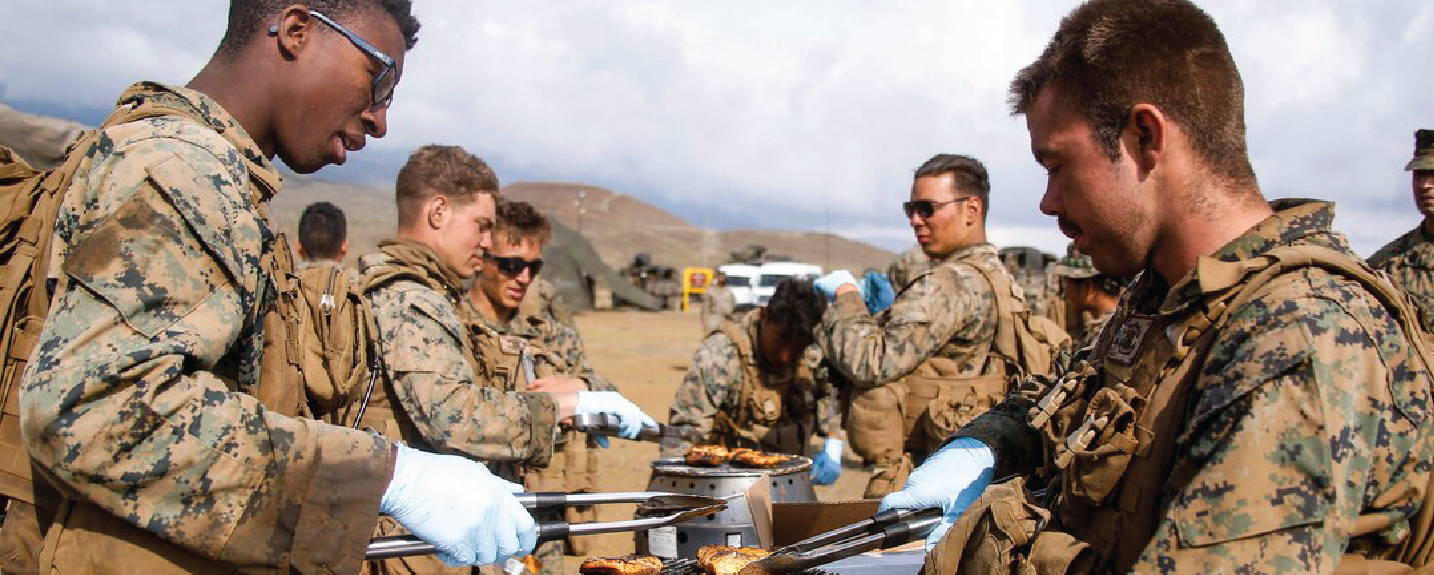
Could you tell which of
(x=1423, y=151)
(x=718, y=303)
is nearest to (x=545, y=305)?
(x=1423, y=151)

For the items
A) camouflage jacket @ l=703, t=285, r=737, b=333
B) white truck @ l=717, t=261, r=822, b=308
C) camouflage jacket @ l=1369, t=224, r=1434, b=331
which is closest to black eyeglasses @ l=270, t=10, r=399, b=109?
camouflage jacket @ l=1369, t=224, r=1434, b=331

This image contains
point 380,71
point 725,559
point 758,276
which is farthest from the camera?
point 758,276

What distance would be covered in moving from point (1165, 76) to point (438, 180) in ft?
10.3

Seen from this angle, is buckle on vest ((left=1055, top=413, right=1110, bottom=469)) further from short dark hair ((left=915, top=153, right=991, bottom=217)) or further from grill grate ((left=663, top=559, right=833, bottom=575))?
short dark hair ((left=915, top=153, right=991, bottom=217))

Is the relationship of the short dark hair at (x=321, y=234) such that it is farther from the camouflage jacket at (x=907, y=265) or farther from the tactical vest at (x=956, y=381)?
the camouflage jacket at (x=907, y=265)

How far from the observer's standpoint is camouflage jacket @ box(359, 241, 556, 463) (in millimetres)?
3496

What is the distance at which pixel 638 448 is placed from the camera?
11.6 metres

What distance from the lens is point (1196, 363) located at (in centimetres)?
172

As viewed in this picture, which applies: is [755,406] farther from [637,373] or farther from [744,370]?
[637,373]

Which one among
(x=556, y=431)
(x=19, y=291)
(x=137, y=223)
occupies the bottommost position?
(x=556, y=431)

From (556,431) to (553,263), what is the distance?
1147 inches

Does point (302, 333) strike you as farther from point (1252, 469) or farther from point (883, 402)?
point (883, 402)

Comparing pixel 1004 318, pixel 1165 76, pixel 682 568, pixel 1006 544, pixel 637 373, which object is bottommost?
pixel 637 373

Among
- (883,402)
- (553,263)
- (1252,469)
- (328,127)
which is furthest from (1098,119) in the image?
(553,263)
